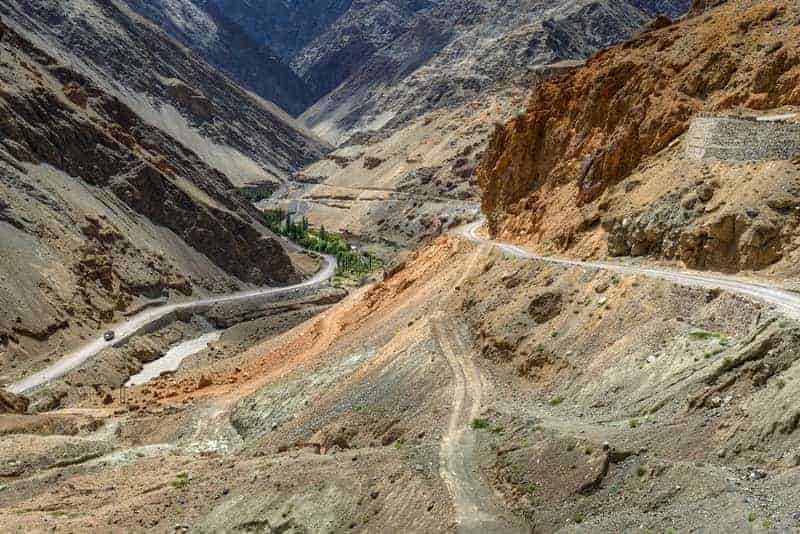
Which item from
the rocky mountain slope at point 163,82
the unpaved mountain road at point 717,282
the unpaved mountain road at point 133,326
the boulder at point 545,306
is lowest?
the unpaved mountain road at point 717,282

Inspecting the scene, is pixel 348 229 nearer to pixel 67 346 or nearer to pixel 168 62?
pixel 67 346

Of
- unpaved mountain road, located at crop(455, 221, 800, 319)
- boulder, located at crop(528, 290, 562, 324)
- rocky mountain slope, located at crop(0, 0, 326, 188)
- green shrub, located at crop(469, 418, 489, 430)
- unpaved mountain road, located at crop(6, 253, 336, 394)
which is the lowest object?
unpaved mountain road, located at crop(455, 221, 800, 319)

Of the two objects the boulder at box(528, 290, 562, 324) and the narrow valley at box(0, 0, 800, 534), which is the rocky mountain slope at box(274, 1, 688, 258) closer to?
the narrow valley at box(0, 0, 800, 534)

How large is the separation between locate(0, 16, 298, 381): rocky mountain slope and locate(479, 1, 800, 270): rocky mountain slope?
3396cm

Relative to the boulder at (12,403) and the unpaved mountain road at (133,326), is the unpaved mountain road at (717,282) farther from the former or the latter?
the unpaved mountain road at (133,326)

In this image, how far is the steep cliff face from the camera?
30266 millimetres

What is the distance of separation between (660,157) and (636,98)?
18.0ft

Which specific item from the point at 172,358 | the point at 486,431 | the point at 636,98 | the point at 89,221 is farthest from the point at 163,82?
the point at 486,431

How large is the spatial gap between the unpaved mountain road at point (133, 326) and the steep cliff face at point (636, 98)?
3042 centimetres

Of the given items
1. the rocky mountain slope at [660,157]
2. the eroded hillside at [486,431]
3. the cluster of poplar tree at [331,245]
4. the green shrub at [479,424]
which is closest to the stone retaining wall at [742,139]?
the rocky mountain slope at [660,157]

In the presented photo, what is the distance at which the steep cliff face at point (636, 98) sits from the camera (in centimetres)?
3027

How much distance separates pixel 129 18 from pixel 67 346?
137 metres

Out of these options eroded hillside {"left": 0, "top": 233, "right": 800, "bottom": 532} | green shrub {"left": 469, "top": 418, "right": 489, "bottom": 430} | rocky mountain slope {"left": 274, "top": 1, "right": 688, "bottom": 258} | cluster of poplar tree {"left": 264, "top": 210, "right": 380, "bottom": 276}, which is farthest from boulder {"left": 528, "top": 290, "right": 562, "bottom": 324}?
cluster of poplar tree {"left": 264, "top": 210, "right": 380, "bottom": 276}

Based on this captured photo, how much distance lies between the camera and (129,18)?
545ft
